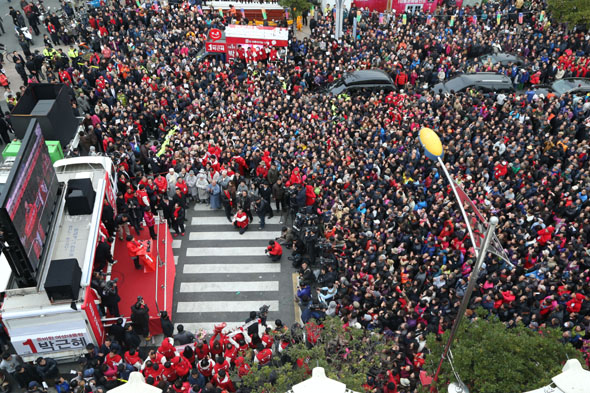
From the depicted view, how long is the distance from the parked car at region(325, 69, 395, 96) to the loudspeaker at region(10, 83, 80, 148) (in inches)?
503

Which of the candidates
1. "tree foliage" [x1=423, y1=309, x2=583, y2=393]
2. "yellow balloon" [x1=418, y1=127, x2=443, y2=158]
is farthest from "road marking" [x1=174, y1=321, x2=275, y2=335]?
"yellow balloon" [x1=418, y1=127, x2=443, y2=158]

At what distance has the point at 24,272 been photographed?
13.0 meters

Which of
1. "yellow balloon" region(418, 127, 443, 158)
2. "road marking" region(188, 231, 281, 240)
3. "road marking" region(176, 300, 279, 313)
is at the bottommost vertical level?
"road marking" region(176, 300, 279, 313)

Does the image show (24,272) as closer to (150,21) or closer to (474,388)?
(474,388)

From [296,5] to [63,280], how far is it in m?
27.1

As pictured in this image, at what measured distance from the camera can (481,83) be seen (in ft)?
84.9

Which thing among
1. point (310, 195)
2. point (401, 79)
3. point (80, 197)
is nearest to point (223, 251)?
point (310, 195)

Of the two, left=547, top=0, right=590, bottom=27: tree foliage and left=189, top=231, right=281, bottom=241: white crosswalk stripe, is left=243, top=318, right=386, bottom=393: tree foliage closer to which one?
left=189, top=231, right=281, bottom=241: white crosswalk stripe

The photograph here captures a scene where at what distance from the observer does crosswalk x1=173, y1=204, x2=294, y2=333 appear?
16750 mm

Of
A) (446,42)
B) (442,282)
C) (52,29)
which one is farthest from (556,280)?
(52,29)

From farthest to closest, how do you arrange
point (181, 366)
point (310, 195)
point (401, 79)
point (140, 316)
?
1. point (401, 79)
2. point (310, 195)
3. point (140, 316)
4. point (181, 366)

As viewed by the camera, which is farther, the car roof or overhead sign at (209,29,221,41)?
overhead sign at (209,29,221,41)

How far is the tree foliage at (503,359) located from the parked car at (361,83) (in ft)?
57.9

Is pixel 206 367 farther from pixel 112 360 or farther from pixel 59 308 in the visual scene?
pixel 59 308
